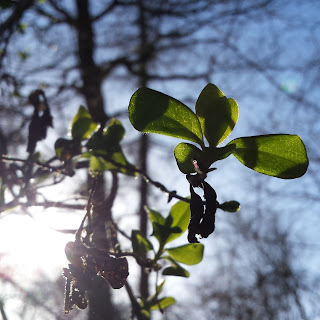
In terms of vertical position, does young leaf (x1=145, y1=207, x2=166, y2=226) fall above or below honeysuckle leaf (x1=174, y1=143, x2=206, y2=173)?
above

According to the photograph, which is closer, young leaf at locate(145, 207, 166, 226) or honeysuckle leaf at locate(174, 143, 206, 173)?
honeysuckle leaf at locate(174, 143, 206, 173)

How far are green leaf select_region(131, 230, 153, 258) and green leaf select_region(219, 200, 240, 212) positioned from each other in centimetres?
15

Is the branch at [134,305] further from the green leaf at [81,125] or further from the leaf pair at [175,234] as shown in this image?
the green leaf at [81,125]

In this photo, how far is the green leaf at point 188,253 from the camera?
1.52 ft

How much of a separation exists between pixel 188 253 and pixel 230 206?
14cm

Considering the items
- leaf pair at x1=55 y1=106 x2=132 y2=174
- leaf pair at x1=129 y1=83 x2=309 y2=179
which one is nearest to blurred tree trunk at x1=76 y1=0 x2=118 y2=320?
leaf pair at x1=55 y1=106 x2=132 y2=174

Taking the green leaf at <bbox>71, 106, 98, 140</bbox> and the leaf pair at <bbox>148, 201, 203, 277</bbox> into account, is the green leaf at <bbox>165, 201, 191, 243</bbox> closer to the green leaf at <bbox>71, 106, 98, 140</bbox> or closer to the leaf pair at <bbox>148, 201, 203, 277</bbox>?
the leaf pair at <bbox>148, 201, 203, 277</bbox>

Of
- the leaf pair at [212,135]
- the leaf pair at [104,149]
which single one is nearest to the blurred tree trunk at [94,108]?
the leaf pair at [104,149]

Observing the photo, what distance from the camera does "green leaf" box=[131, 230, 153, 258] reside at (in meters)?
0.45

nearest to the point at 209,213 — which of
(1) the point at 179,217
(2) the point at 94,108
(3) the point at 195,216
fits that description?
(3) the point at 195,216

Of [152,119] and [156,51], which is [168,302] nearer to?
[152,119]

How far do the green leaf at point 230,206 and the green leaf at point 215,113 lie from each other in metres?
0.08

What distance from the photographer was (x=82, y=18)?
8.85 feet

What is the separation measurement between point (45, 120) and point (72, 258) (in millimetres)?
328
